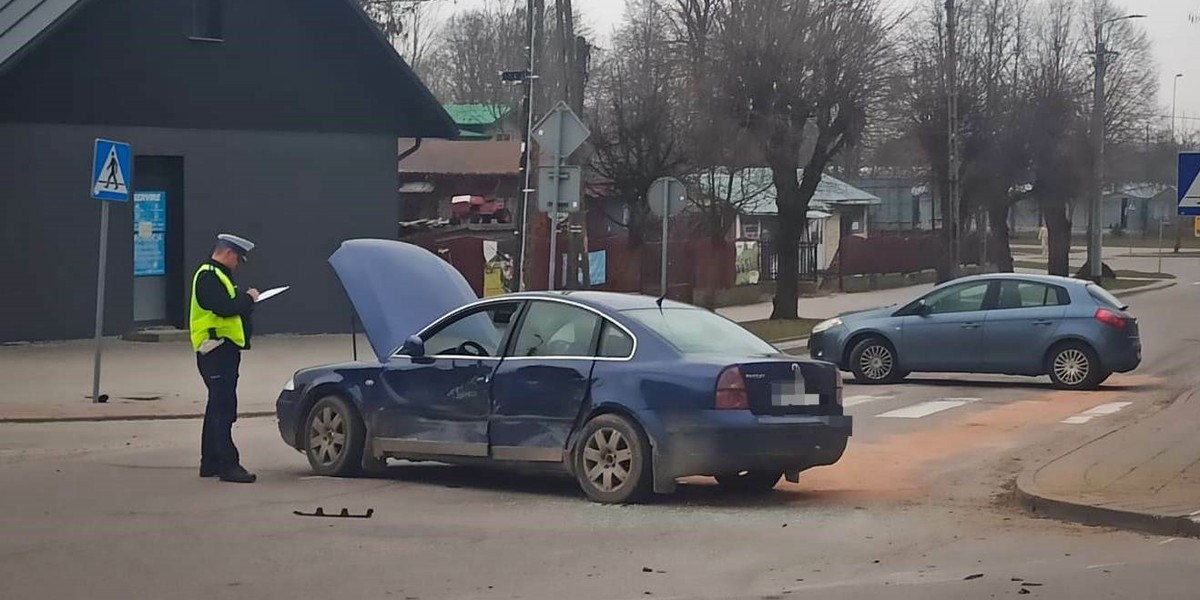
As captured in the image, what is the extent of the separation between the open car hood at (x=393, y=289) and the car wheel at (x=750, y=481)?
2.41 metres

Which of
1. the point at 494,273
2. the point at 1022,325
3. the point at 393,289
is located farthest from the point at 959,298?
the point at 494,273

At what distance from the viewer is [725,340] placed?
11859 mm

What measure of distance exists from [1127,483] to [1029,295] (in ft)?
33.9

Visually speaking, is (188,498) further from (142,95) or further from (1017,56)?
(1017,56)

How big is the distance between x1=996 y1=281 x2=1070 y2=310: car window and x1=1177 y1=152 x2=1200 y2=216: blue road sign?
6993 millimetres

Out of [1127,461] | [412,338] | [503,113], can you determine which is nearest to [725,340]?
[412,338]

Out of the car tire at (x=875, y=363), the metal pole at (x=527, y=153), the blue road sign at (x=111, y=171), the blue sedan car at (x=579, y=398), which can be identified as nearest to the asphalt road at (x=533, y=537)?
the blue sedan car at (x=579, y=398)

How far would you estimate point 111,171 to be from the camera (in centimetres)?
1884

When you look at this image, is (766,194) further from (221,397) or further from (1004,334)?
(221,397)

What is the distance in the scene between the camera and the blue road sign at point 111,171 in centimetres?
1862

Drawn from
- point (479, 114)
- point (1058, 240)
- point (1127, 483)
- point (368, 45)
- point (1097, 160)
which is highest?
point (479, 114)

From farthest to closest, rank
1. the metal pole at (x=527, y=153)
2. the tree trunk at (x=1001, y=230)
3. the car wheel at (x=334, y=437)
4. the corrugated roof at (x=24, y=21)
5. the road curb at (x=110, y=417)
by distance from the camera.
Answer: the tree trunk at (x=1001, y=230) → the metal pole at (x=527, y=153) → the corrugated roof at (x=24, y=21) → the road curb at (x=110, y=417) → the car wheel at (x=334, y=437)

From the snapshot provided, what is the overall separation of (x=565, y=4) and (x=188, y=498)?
1783 cm

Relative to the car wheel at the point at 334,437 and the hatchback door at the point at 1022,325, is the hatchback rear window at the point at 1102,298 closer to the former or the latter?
the hatchback door at the point at 1022,325
